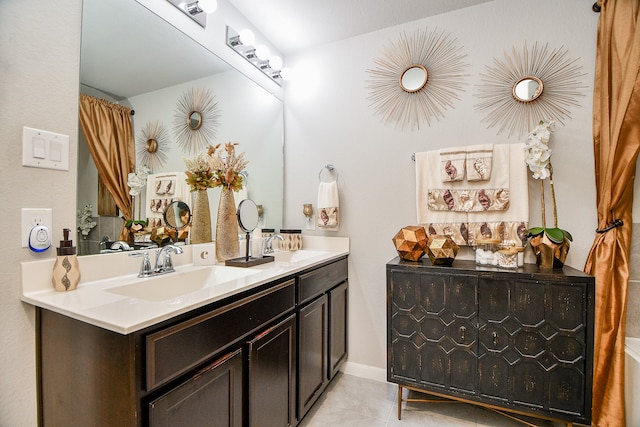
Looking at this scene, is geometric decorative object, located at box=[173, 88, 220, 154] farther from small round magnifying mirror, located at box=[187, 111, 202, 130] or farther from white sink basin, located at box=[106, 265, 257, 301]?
white sink basin, located at box=[106, 265, 257, 301]

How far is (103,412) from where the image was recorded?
2.58 feet

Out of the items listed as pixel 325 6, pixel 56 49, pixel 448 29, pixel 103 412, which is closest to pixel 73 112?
pixel 56 49

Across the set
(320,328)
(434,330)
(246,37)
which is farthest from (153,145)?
(434,330)

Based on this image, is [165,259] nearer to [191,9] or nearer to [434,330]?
[191,9]

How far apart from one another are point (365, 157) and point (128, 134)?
1.44m

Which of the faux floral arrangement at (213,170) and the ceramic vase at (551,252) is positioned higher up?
the faux floral arrangement at (213,170)

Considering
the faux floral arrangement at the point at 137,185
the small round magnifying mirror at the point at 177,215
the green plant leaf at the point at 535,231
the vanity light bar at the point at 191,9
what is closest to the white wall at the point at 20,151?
the faux floral arrangement at the point at 137,185

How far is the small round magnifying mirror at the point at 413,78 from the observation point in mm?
1946

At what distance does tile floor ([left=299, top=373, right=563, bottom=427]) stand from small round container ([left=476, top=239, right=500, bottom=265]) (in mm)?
888

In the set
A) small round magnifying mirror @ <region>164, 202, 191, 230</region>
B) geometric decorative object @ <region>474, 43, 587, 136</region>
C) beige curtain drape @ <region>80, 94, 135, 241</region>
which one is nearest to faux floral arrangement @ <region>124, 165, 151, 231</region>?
beige curtain drape @ <region>80, 94, 135, 241</region>

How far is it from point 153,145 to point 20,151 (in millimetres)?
508

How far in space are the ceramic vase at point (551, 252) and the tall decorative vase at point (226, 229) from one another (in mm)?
1668

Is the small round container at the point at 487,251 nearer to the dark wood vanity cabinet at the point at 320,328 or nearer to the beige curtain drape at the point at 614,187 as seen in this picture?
the beige curtain drape at the point at 614,187

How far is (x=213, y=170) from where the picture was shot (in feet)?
5.26
